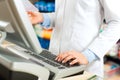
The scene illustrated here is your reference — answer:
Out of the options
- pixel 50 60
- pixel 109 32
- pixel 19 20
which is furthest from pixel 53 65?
pixel 109 32

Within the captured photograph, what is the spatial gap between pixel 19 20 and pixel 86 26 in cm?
52

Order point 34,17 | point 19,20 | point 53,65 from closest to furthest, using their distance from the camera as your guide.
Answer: point 19,20, point 53,65, point 34,17

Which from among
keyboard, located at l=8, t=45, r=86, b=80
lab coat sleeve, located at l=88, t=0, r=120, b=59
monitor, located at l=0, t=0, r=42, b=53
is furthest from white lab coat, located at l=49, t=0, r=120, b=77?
monitor, located at l=0, t=0, r=42, b=53

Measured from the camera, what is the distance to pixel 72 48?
1171 millimetres

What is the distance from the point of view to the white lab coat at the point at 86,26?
3.37ft

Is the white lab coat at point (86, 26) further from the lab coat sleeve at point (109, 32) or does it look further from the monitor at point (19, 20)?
the monitor at point (19, 20)

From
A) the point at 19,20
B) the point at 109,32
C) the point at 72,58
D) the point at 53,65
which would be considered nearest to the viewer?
the point at 19,20

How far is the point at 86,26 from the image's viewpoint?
112cm

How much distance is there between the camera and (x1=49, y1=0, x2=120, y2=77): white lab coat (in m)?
1.03

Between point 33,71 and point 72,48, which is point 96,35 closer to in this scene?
point 72,48

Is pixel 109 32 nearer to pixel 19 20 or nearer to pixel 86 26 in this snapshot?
pixel 86 26

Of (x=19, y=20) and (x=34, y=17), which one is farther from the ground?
(x=19, y=20)

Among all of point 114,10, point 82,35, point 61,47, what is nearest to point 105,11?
point 114,10

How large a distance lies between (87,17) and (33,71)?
51 cm
